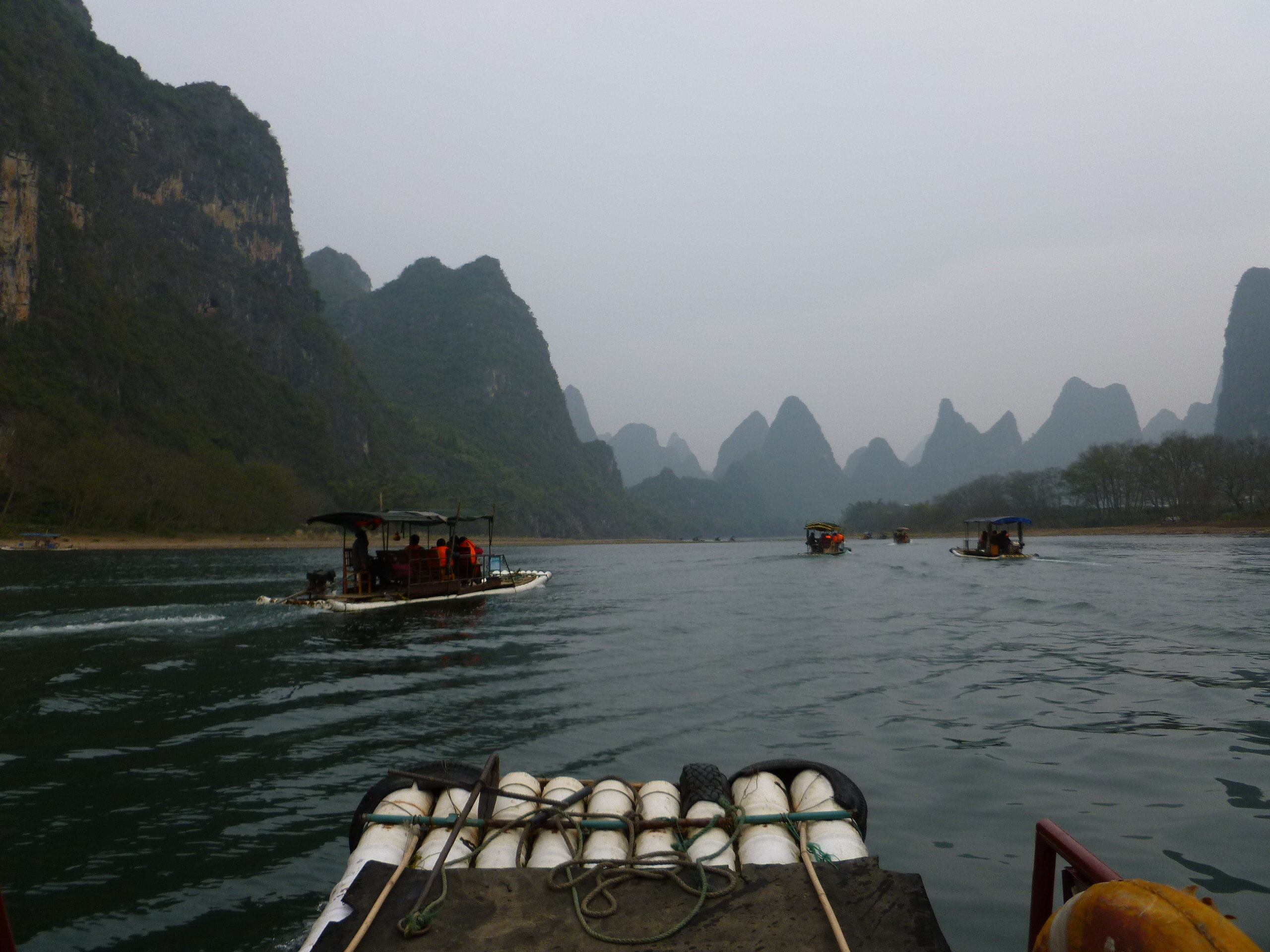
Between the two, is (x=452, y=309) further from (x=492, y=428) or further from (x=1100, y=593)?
(x=1100, y=593)

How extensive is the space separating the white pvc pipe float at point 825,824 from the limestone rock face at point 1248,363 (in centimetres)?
19114

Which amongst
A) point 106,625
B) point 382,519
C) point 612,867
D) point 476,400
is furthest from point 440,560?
point 476,400

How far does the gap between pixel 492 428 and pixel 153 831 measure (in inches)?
6818

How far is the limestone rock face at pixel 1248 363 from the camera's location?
6102 inches

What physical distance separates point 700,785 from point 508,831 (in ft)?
4.15

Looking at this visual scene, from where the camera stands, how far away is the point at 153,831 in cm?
571

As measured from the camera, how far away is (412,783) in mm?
4766

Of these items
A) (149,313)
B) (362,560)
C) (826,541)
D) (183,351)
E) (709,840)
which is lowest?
(826,541)

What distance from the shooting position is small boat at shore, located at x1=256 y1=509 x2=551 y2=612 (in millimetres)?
20078

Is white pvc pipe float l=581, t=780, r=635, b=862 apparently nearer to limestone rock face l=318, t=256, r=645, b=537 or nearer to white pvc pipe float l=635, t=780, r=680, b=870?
white pvc pipe float l=635, t=780, r=680, b=870

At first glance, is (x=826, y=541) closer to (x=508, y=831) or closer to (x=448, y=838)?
(x=508, y=831)

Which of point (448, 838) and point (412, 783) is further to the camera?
point (412, 783)

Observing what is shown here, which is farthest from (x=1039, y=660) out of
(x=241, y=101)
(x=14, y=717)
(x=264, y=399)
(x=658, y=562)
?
(x=241, y=101)

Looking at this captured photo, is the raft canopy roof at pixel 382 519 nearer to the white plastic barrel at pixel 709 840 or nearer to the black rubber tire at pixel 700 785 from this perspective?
the black rubber tire at pixel 700 785
